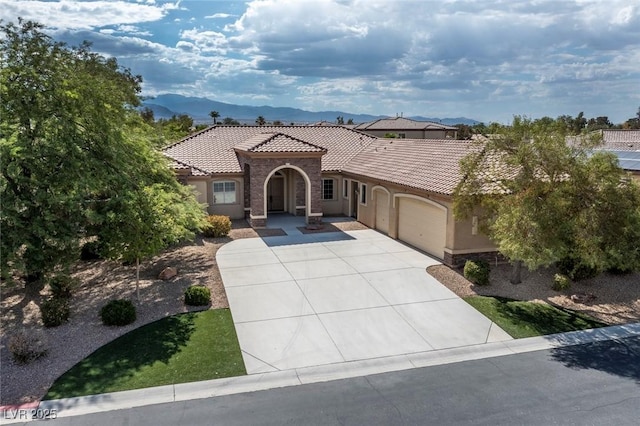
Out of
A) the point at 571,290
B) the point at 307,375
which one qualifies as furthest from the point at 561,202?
the point at 307,375

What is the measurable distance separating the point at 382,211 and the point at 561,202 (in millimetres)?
11043

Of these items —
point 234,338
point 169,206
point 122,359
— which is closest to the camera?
point 122,359

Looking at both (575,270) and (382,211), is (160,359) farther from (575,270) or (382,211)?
(382,211)

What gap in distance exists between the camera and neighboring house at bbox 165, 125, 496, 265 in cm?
1864

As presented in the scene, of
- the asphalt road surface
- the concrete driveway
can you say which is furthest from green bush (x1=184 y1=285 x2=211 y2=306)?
the asphalt road surface

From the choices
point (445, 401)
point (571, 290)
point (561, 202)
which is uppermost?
point (561, 202)

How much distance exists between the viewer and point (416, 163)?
22.3m

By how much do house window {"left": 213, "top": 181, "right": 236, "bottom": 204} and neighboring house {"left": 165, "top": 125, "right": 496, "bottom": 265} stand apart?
2.2 inches

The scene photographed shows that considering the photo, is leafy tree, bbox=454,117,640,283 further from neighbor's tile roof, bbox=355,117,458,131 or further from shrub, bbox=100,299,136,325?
neighbor's tile roof, bbox=355,117,458,131

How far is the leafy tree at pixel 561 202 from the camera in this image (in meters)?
13.0

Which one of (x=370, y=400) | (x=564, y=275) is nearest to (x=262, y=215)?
(x=564, y=275)

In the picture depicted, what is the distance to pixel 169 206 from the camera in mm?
14555

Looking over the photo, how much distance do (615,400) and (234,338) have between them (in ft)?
27.7

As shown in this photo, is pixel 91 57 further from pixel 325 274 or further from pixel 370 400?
pixel 370 400
